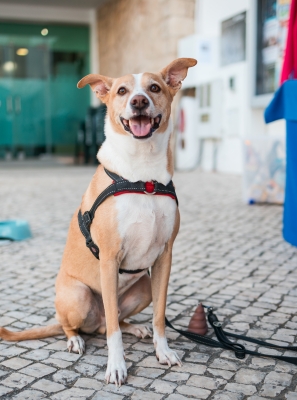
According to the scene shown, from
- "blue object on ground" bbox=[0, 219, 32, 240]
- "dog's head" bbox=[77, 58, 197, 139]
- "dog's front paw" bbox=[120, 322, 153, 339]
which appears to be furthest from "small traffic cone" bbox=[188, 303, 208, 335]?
"blue object on ground" bbox=[0, 219, 32, 240]

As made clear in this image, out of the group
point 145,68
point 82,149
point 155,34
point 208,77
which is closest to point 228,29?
point 208,77

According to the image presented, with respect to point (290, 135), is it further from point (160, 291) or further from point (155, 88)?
point (160, 291)

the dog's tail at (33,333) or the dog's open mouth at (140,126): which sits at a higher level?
the dog's open mouth at (140,126)

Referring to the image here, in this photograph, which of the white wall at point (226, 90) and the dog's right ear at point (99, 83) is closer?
the dog's right ear at point (99, 83)

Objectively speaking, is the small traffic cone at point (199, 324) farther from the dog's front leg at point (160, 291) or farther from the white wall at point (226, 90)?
the white wall at point (226, 90)

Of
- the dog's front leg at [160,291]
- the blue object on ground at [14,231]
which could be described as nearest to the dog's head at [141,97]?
the dog's front leg at [160,291]

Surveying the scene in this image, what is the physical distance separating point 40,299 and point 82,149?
46.6 ft

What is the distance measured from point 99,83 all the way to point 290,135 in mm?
2414

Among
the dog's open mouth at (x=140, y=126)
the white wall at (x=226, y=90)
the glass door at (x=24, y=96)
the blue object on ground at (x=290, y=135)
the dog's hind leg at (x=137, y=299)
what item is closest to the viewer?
the dog's open mouth at (x=140, y=126)

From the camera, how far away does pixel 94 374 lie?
2.29 meters

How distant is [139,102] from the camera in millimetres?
2232

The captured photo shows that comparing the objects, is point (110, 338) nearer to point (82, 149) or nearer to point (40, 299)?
point (40, 299)

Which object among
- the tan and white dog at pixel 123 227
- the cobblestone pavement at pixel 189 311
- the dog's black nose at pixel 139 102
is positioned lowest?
the cobblestone pavement at pixel 189 311

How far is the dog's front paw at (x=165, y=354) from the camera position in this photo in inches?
93.7
